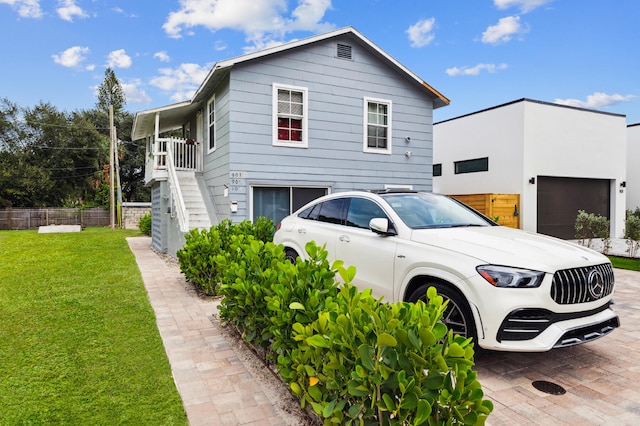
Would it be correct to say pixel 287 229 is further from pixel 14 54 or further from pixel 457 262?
pixel 14 54

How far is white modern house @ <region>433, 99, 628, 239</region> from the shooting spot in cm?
1452

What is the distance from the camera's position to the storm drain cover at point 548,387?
3.07 metres

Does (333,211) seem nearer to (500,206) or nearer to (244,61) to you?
(244,61)

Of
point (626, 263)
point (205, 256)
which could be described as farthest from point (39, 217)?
point (626, 263)

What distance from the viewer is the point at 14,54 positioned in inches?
1145

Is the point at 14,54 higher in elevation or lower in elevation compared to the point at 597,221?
higher

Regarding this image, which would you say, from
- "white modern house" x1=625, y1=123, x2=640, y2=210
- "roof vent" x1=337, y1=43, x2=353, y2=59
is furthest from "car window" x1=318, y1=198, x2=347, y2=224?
"white modern house" x1=625, y1=123, x2=640, y2=210

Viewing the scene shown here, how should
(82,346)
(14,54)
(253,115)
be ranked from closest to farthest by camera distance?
(82,346) → (253,115) → (14,54)

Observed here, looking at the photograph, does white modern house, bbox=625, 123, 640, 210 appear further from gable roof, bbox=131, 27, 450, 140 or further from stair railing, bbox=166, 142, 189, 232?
stair railing, bbox=166, 142, 189, 232

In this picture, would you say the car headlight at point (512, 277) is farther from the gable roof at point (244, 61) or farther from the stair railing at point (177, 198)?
the gable roof at point (244, 61)

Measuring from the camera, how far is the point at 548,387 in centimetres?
315

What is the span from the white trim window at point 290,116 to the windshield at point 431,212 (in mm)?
5796

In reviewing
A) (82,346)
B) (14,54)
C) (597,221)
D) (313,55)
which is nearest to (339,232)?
(82,346)

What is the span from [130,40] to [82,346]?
22490 millimetres
